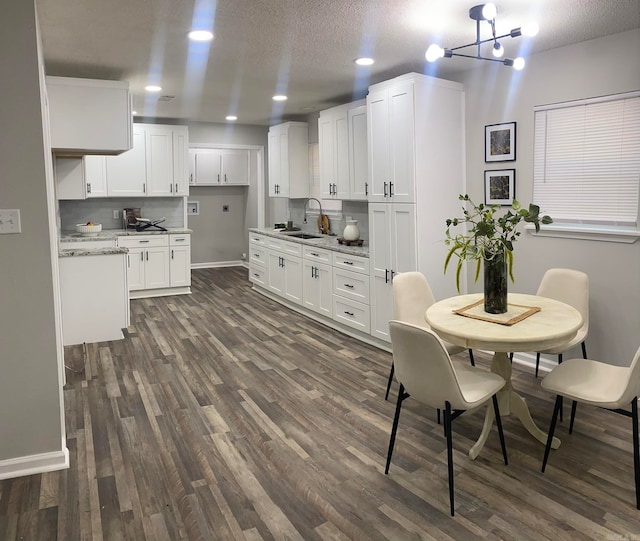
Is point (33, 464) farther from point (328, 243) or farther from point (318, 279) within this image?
point (328, 243)

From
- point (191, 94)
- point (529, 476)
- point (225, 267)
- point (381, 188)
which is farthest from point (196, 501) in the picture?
point (225, 267)

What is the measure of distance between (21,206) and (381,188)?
2.93 m

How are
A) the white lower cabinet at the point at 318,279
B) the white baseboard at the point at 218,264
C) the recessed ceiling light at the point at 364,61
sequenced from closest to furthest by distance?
the recessed ceiling light at the point at 364,61
the white lower cabinet at the point at 318,279
the white baseboard at the point at 218,264

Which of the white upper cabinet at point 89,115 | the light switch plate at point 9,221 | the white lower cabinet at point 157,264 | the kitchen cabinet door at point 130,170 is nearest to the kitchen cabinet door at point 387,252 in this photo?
the white upper cabinet at point 89,115

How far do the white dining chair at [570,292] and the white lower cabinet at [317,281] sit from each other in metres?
2.33

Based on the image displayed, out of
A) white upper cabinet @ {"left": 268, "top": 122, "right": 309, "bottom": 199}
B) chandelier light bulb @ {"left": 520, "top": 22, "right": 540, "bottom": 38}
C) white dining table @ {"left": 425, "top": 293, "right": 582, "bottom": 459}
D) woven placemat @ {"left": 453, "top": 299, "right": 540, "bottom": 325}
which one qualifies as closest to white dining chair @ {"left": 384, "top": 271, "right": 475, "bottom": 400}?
white dining table @ {"left": 425, "top": 293, "right": 582, "bottom": 459}

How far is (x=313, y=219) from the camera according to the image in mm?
7398

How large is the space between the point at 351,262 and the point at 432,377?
280 cm

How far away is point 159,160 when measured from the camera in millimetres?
7410

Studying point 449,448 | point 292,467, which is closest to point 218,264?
point 292,467

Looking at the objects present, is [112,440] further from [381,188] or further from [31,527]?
[381,188]

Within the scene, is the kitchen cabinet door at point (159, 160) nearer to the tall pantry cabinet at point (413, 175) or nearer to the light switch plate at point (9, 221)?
the tall pantry cabinet at point (413, 175)

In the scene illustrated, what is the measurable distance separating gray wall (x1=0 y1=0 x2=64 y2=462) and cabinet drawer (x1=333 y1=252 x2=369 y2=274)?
290 centimetres

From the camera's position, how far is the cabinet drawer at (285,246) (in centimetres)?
627
